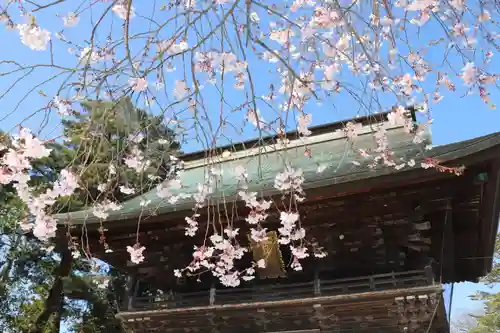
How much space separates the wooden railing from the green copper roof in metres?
1.14

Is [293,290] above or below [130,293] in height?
below

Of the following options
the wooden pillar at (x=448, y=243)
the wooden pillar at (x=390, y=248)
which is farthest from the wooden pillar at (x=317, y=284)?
the wooden pillar at (x=448, y=243)

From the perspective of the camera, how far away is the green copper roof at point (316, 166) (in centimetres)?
492

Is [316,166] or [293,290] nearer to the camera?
[293,290]

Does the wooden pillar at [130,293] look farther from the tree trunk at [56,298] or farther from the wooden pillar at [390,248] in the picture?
the tree trunk at [56,298]

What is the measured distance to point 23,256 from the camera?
582 inches

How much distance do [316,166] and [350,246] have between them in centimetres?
114

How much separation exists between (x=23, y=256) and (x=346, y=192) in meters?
12.4

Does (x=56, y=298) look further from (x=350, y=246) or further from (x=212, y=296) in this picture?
(x=350, y=246)

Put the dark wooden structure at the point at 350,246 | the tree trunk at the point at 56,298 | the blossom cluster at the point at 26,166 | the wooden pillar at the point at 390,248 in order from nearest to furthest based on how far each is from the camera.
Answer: the blossom cluster at the point at 26,166, the dark wooden structure at the point at 350,246, the wooden pillar at the point at 390,248, the tree trunk at the point at 56,298

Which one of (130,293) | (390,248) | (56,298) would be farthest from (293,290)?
(56,298)

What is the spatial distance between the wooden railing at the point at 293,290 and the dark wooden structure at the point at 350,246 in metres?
0.02

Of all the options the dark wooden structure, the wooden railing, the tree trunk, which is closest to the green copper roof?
the dark wooden structure

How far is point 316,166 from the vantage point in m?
6.53
